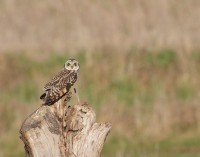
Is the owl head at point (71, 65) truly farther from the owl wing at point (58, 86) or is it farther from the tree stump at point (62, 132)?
the tree stump at point (62, 132)

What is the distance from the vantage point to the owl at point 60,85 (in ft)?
17.5

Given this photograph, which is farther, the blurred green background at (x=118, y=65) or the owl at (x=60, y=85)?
the blurred green background at (x=118, y=65)

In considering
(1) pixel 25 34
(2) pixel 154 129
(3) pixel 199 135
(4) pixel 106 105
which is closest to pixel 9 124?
(4) pixel 106 105

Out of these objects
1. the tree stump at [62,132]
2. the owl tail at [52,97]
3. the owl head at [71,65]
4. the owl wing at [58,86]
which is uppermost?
the owl head at [71,65]

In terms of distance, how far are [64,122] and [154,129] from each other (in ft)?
33.9

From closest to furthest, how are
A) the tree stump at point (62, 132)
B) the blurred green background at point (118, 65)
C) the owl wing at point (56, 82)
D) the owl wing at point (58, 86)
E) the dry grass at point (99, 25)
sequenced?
the tree stump at point (62, 132)
the owl wing at point (58, 86)
the owl wing at point (56, 82)
the blurred green background at point (118, 65)
the dry grass at point (99, 25)

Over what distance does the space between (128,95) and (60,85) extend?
38.7ft

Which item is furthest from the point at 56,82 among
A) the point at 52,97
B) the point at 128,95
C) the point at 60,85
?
the point at 128,95

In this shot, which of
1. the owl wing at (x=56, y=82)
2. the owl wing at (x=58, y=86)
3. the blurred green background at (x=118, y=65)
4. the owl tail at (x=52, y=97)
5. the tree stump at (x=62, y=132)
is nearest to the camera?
the tree stump at (x=62, y=132)

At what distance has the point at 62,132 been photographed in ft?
16.3

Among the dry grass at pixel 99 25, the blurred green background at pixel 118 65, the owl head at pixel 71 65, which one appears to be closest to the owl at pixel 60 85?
the owl head at pixel 71 65

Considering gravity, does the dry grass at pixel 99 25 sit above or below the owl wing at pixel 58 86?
above

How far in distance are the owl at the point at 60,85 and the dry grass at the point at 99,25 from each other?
44.2ft

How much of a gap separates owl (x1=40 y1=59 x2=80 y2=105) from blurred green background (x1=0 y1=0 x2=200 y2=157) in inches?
270
